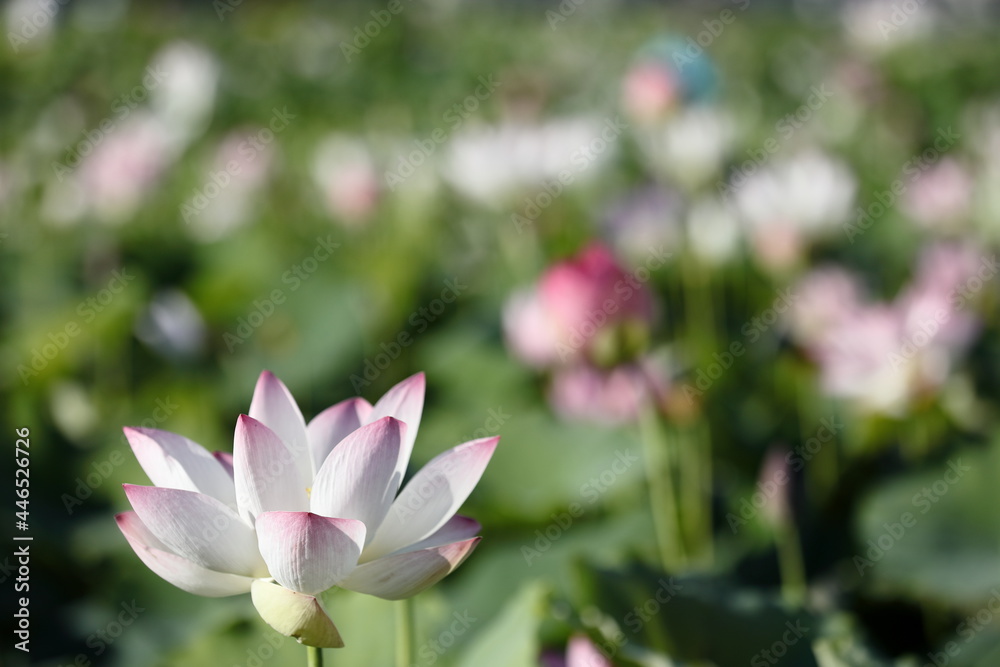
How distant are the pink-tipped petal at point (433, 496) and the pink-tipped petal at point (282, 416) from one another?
1.8 inches

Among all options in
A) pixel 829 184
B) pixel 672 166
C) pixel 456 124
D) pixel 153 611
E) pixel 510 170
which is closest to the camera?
pixel 153 611

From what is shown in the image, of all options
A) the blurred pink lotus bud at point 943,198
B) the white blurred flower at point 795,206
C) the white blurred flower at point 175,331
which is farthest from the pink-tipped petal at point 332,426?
the blurred pink lotus bud at point 943,198

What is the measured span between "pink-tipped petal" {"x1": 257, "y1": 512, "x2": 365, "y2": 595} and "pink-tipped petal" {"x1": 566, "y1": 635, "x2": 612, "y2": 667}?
0.19 meters

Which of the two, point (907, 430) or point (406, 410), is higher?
point (406, 410)

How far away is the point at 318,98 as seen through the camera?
404cm

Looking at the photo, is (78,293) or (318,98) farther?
(318,98)

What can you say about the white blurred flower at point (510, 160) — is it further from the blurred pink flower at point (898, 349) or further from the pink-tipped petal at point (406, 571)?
the pink-tipped petal at point (406, 571)

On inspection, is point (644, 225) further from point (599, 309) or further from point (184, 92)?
point (184, 92)

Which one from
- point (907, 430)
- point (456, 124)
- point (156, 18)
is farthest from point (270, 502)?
point (156, 18)

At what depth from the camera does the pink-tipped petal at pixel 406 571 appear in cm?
35

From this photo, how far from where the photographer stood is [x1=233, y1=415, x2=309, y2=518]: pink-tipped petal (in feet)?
1.15

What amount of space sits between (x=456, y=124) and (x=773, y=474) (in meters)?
2.34

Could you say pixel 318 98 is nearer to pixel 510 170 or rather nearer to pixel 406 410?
A: pixel 510 170

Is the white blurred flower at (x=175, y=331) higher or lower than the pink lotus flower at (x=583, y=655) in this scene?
lower
